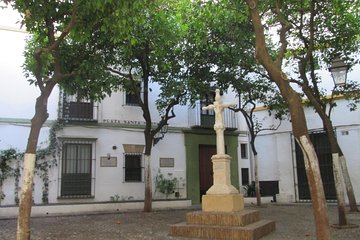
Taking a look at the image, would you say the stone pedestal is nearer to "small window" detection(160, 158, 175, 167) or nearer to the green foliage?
the green foliage

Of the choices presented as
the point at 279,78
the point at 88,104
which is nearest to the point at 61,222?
the point at 88,104

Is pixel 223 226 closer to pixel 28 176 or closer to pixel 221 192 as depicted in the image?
pixel 221 192

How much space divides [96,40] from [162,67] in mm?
3350

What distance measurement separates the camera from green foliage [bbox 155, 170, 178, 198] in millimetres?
17578

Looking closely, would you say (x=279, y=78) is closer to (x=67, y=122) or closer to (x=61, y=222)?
(x=61, y=222)

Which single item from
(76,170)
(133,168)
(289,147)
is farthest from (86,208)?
(289,147)

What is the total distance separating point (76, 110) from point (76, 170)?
236 cm

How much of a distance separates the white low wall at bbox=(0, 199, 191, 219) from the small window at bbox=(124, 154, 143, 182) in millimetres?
1855

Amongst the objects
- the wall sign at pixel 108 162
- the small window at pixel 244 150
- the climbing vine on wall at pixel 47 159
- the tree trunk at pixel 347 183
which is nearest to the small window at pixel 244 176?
the small window at pixel 244 150

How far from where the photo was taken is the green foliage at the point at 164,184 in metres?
17.6

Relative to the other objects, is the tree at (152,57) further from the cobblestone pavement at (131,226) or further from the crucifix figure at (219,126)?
the crucifix figure at (219,126)

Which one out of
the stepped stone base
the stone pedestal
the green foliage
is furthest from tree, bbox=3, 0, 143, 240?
the green foliage

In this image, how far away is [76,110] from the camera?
16.5 metres

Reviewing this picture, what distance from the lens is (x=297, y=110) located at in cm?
661
